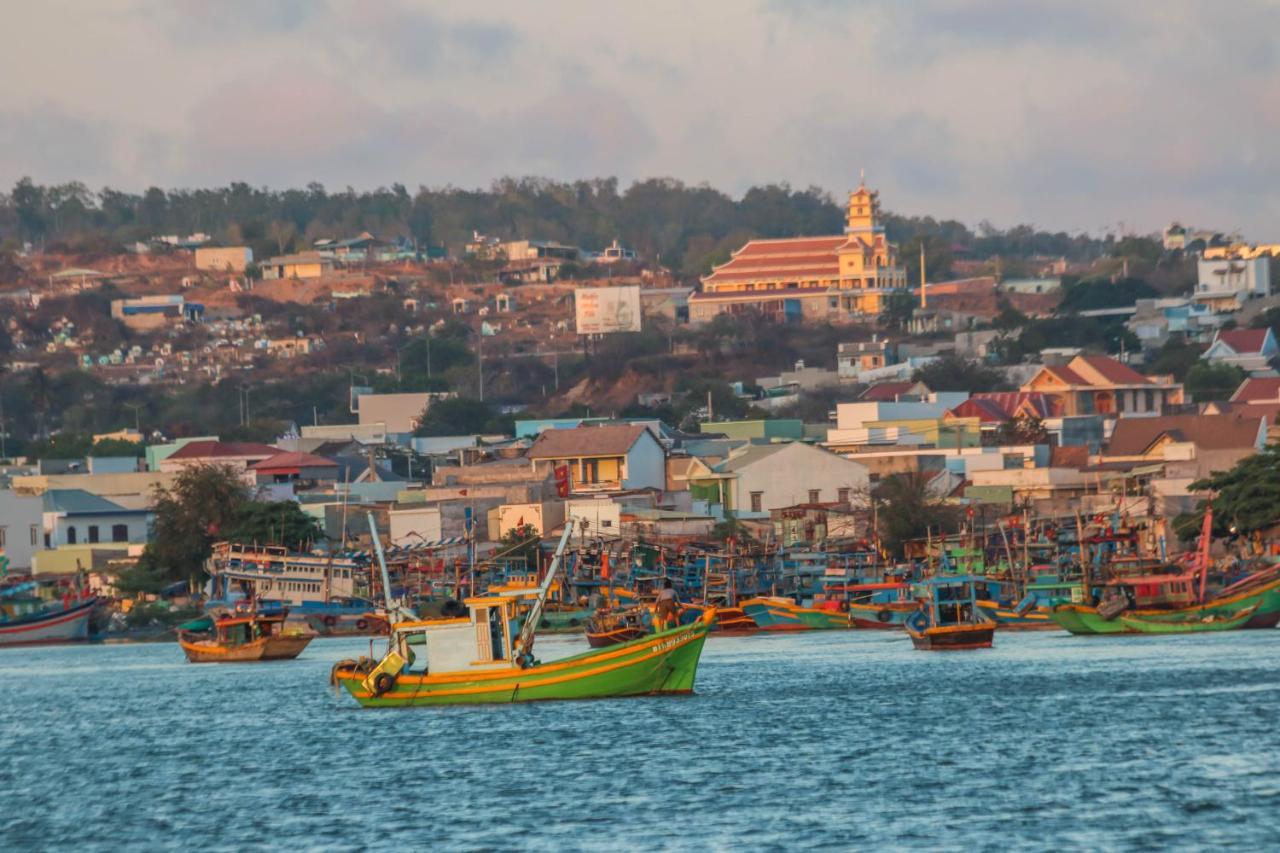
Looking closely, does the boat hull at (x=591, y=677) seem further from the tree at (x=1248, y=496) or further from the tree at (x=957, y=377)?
the tree at (x=957, y=377)

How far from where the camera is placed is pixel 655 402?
131 m

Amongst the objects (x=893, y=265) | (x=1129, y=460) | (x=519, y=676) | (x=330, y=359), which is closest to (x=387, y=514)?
(x=1129, y=460)

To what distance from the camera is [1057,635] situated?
2160 inches

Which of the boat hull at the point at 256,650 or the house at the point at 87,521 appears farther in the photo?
the house at the point at 87,521

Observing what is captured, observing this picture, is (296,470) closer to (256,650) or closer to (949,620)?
(256,650)

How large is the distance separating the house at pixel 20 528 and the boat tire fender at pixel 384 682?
50510 mm

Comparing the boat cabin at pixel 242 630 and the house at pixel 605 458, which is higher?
Result: the house at pixel 605 458

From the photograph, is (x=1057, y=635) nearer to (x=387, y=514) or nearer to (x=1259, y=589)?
(x=1259, y=589)

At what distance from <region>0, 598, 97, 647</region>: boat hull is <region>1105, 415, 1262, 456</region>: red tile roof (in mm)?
37119

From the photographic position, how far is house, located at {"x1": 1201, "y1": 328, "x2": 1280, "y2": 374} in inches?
4766

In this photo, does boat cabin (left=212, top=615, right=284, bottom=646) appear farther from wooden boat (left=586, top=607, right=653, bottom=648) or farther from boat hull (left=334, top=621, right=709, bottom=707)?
boat hull (left=334, top=621, right=709, bottom=707)

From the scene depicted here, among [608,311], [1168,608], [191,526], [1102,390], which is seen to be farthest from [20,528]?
[608,311]

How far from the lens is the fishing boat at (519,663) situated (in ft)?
123

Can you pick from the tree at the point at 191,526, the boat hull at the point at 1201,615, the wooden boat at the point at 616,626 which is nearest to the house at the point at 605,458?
the tree at the point at 191,526
